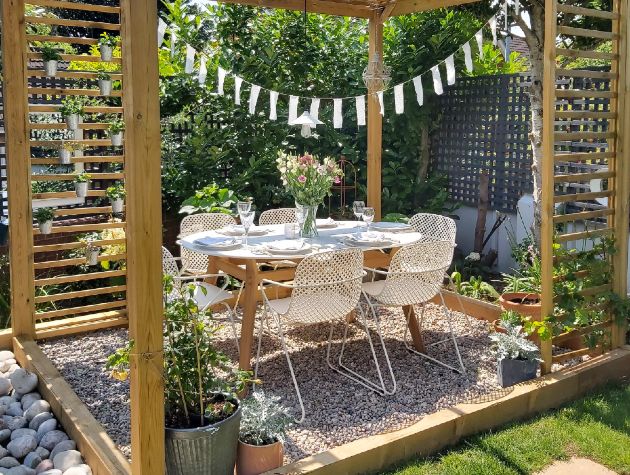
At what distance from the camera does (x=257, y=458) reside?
99.3 inches

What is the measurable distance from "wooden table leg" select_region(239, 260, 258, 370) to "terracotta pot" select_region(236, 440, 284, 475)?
1073mm

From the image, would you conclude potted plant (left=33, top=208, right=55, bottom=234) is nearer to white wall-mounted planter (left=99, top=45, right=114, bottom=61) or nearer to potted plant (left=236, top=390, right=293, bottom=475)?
white wall-mounted planter (left=99, top=45, right=114, bottom=61)

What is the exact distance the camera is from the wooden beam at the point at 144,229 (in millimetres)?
2018

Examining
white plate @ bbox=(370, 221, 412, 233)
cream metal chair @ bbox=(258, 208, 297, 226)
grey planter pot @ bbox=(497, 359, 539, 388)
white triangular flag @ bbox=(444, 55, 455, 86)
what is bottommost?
grey planter pot @ bbox=(497, 359, 539, 388)

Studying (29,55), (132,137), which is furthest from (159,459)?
(29,55)

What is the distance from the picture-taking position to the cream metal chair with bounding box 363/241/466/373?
371 cm

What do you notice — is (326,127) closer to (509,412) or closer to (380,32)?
(380,32)

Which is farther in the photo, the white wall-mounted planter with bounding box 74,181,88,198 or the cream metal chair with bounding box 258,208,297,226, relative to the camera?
the cream metal chair with bounding box 258,208,297,226

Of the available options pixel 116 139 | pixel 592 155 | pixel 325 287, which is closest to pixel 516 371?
pixel 325 287

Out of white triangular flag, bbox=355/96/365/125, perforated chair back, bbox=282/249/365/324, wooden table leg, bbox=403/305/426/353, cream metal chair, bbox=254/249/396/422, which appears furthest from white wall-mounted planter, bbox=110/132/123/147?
wooden table leg, bbox=403/305/426/353

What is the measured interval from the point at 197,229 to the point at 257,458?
238 centimetres

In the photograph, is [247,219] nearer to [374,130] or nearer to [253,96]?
[253,96]

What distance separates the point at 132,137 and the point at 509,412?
221 centimetres

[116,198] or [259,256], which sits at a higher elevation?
[116,198]
